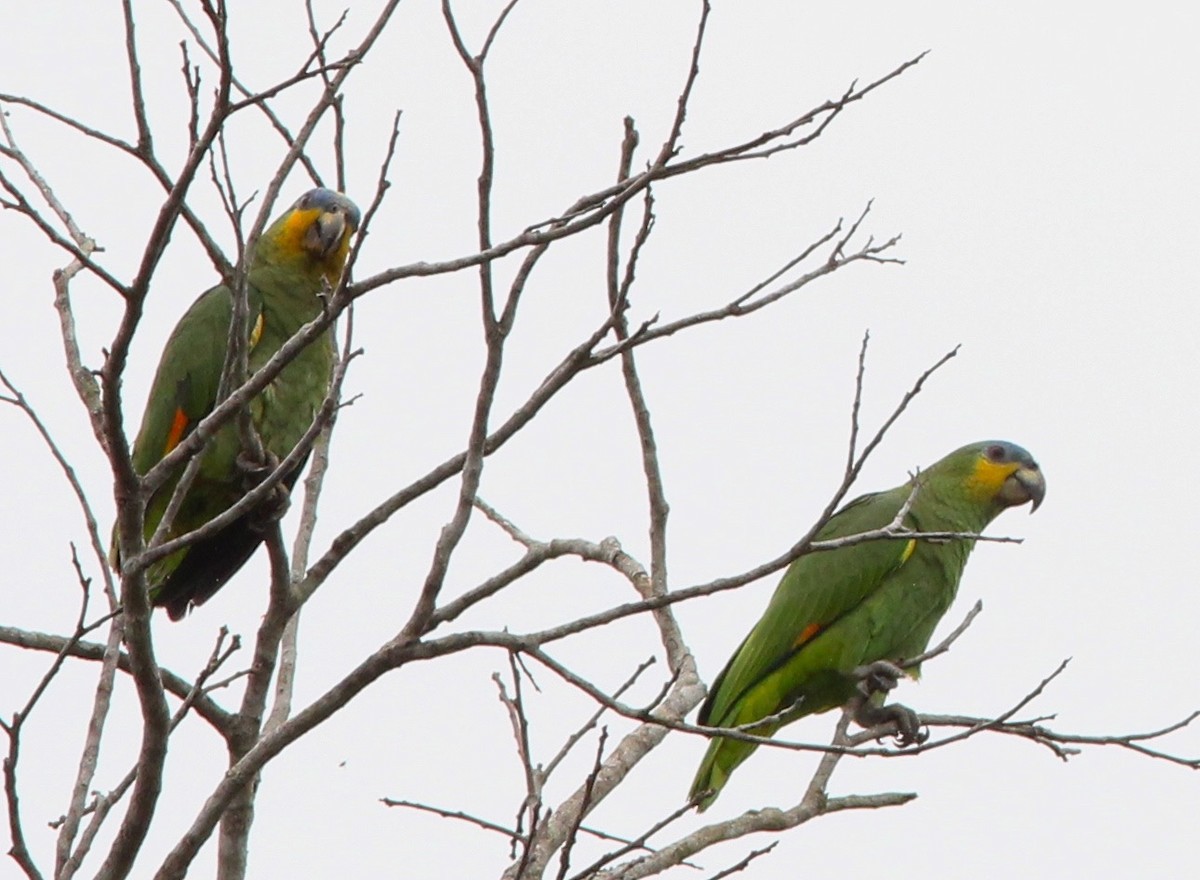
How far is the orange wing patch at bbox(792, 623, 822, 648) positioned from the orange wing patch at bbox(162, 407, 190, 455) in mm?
2505

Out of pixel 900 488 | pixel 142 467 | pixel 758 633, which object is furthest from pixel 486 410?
pixel 900 488

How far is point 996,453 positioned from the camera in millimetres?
6562

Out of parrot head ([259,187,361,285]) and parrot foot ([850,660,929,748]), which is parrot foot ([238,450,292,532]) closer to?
A: parrot head ([259,187,361,285])

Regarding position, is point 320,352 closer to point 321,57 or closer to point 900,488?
point 321,57

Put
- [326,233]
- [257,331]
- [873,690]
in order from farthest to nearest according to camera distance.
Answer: [873,690]
[326,233]
[257,331]

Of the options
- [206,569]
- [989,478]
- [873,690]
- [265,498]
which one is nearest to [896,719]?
[873,690]

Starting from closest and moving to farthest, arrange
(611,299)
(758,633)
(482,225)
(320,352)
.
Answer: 1. (482,225)
2. (611,299)
3. (320,352)
4. (758,633)

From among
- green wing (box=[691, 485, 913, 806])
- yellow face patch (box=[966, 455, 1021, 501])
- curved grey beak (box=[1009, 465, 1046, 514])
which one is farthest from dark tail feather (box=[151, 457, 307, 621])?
curved grey beak (box=[1009, 465, 1046, 514])

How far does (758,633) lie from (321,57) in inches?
137

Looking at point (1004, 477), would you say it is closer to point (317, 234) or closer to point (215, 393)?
point (317, 234)

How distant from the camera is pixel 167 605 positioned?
516cm

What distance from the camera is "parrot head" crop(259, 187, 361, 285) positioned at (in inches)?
204

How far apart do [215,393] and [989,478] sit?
3480mm

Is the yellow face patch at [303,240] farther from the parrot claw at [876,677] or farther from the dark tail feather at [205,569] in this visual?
the parrot claw at [876,677]
